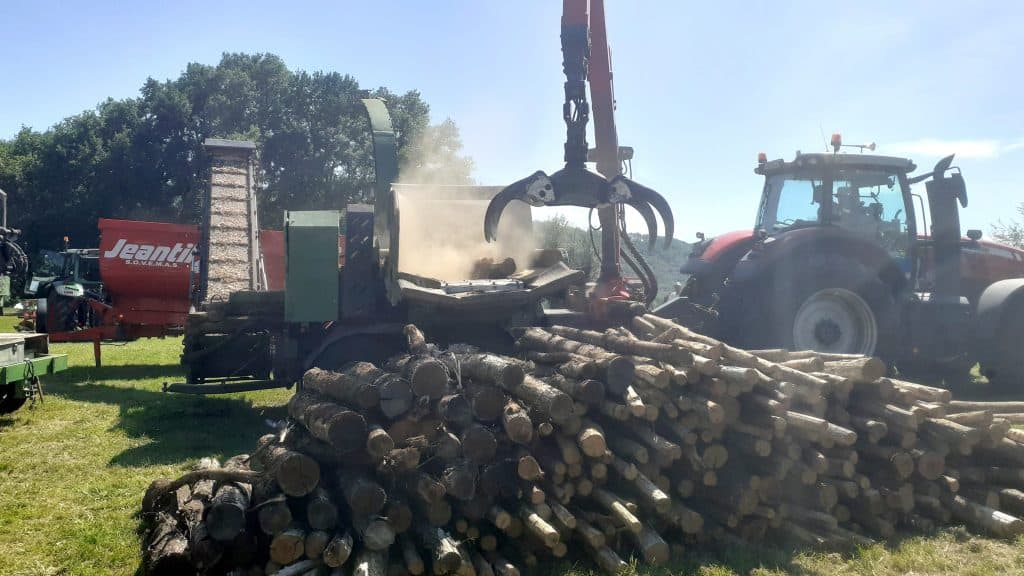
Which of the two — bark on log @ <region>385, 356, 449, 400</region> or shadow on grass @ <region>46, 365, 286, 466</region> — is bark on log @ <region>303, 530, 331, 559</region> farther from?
shadow on grass @ <region>46, 365, 286, 466</region>

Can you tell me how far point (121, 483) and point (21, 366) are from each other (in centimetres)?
365

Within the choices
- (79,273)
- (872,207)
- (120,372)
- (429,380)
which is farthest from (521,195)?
(79,273)

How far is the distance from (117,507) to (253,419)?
3310 mm

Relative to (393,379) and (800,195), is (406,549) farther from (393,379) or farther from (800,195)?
(800,195)

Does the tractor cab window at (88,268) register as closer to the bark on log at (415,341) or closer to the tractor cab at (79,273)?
the tractor cab at (79,273)

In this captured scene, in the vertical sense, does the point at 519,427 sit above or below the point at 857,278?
below

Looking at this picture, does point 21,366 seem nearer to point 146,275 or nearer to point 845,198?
point 146,275

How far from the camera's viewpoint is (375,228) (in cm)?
839

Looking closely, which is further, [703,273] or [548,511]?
[703,273]

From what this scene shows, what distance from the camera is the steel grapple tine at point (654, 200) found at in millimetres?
6816

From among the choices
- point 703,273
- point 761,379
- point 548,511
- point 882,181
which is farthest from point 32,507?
point 882,181

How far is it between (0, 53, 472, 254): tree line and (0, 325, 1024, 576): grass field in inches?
931

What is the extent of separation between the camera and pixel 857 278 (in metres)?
8.25

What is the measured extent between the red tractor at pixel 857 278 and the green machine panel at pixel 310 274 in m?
4.13
